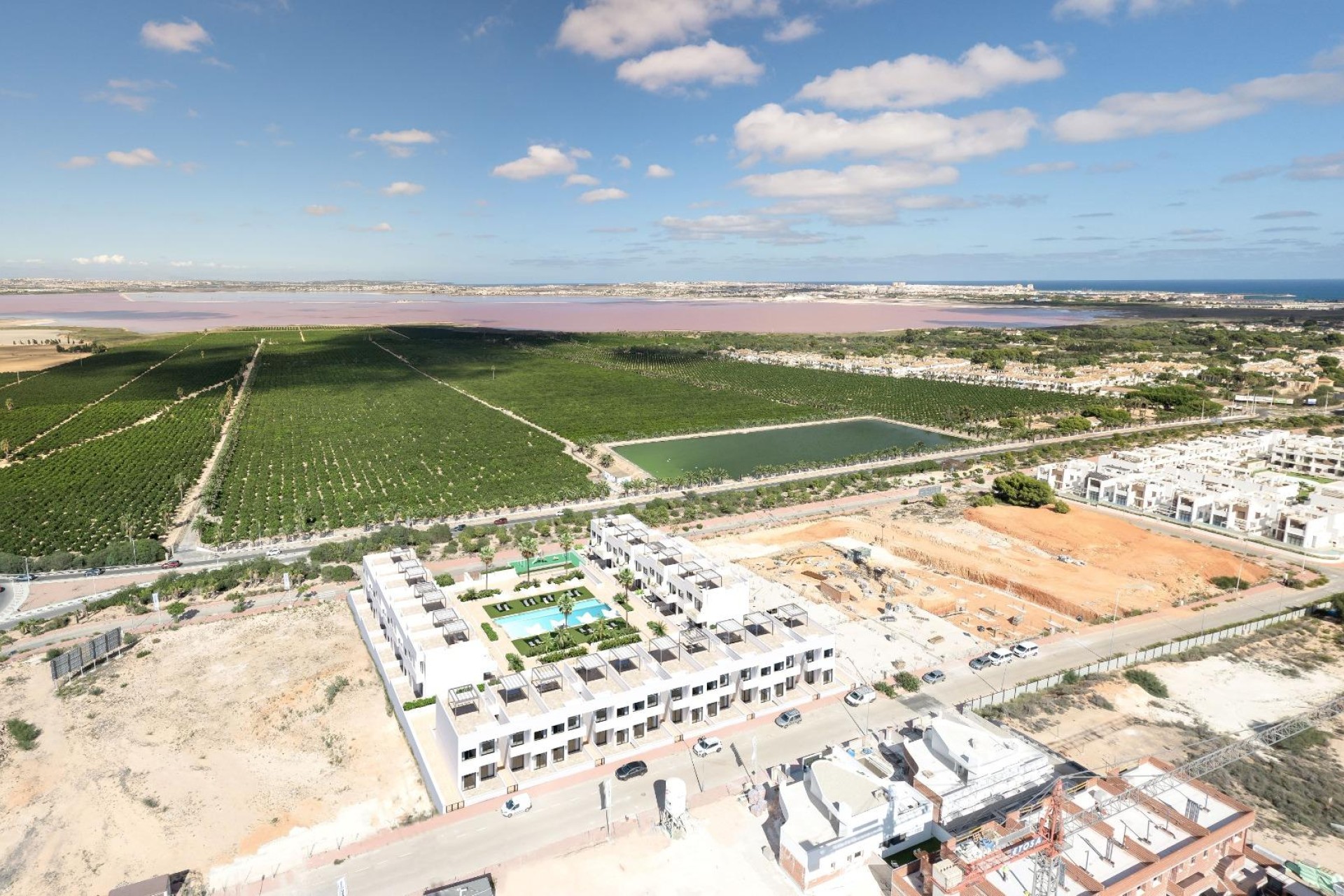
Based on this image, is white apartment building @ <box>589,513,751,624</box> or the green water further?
the green water

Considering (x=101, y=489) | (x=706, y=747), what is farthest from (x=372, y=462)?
(x=706, y=747)

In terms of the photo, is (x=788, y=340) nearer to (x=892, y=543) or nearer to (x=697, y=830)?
(x=892, y=543)

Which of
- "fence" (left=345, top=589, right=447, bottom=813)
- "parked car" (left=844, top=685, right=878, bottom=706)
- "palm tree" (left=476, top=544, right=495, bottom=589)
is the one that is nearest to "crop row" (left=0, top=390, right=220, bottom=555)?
"fence" (left=345, top=589, right=447, bottom=813)

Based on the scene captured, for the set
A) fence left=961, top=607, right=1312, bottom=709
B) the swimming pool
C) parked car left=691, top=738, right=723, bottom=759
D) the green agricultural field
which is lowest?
parked car left=691, top=738, right=723, bottom=759

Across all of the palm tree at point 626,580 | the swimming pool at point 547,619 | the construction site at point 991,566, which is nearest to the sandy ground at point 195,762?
the swimming pool at point 547,619

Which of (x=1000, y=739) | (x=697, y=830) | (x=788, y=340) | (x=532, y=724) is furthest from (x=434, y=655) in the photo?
(x=788, y=340)

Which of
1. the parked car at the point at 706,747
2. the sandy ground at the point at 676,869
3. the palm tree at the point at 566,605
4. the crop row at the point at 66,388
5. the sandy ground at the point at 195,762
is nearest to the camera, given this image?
the sandy ground at the point at 676,869

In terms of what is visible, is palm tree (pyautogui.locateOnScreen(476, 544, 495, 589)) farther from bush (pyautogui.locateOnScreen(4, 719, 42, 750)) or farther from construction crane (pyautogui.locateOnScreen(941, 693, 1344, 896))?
construction crane (pyautogui.locateOnScreen(941, 693, 1344, 896))

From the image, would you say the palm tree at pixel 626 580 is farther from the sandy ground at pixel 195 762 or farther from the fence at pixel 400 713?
the sandy ground at pixel 195 762
